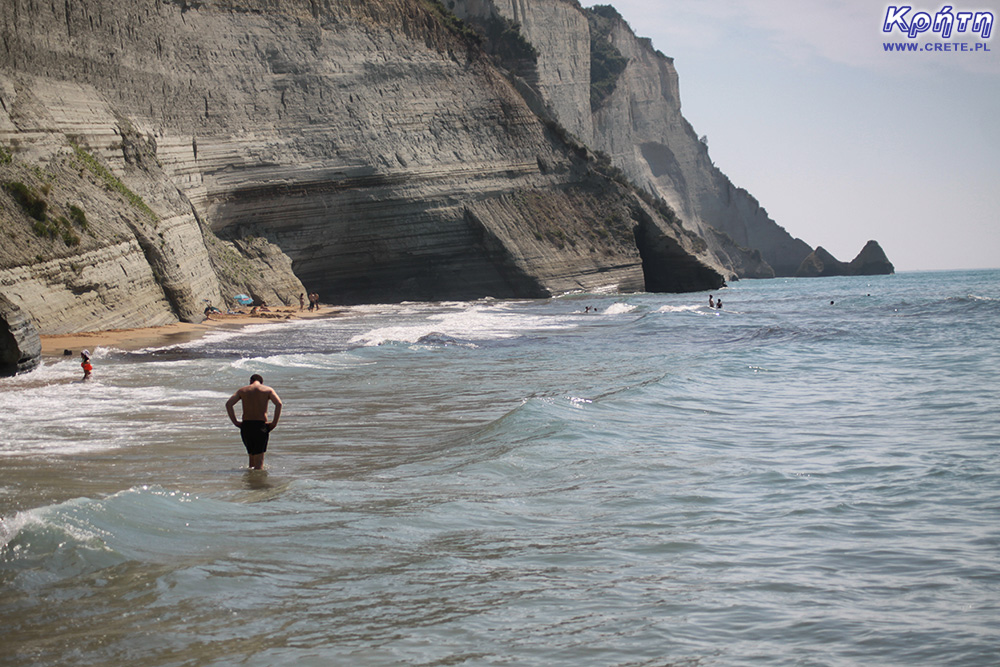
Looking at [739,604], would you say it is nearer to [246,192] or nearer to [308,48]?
[246,192]

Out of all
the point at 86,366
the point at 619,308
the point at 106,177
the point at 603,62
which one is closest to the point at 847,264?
the point at 603,62

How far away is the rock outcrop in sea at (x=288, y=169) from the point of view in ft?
83.6

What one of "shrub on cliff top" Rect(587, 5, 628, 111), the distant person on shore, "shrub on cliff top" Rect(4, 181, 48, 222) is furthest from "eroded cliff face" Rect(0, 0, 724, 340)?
"shrub on cliff top" Rect(587, 5, 628, 111)

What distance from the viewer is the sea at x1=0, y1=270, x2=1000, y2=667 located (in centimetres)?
543

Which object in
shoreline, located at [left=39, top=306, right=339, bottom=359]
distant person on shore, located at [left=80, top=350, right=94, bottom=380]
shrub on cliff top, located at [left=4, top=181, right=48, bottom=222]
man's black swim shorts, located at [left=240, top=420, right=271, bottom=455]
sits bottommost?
man's black swim shorts, located at [left=240, top=420, right=271, bottom=455]

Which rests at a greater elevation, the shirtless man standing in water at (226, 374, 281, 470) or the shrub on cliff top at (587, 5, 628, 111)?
the shrub on cliff top at (587, 5, 628, 111)

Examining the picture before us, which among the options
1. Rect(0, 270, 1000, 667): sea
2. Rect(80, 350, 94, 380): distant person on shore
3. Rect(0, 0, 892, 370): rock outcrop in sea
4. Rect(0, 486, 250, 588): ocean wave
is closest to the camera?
Rect(0, 270, 1000, 667): sea

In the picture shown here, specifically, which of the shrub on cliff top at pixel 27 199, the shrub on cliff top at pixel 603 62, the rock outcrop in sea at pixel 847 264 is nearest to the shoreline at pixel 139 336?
the shrub on cliff top at pixel 27 199

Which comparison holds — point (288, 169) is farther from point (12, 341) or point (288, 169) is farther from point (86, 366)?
point (86, 366)

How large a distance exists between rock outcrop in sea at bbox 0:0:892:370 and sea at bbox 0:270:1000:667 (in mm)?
9775

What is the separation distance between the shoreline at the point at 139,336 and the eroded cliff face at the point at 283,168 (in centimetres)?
44

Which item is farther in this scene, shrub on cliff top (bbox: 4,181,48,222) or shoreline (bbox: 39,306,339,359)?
shrub on cliff top (bbox: 4,181,48,222)

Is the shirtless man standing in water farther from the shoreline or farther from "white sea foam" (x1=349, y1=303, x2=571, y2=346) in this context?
"white sea foam" (x1=349, y1=303, x2=571, y2=346)

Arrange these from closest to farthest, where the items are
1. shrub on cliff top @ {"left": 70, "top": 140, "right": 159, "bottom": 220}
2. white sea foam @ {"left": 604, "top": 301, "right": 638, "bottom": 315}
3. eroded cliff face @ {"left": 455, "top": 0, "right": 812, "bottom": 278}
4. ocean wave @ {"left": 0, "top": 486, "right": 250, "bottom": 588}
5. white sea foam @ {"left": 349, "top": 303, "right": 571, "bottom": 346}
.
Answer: ocean wave @ {"left": 0, "top": 486, "right": 250, "bottom": 588}, white sea foam @ {"left": 349, "top": 303, "right": 571, "bottom": 346}, shrub on cliff top @ {"left": 70, "top": 140, "right": 159, "bottom": 220}, white sea foam @ {"left": 604, "top": 301, "right": 638, "bottom": 315}, eroded cliff face @ {"left": 455, "top": 0, "right": 812, "bottom": 278}
